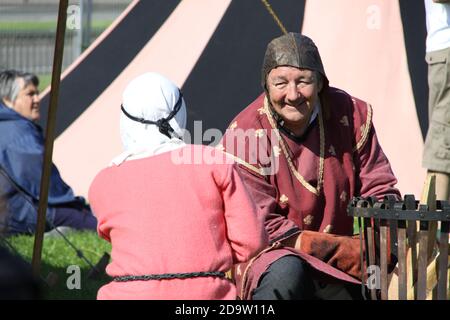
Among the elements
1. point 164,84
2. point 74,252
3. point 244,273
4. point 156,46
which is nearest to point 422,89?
point 156,46

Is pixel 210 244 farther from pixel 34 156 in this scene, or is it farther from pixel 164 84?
pixel 34 156

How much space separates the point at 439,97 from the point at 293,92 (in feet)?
4.05

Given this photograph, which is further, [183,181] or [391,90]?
[391,90]

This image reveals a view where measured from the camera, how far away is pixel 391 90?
619 cm

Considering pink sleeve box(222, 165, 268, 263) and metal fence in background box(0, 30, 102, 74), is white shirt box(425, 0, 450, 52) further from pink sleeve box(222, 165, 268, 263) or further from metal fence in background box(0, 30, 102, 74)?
metal fence in background box(0, 30, 102, 74)

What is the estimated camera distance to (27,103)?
6469mm

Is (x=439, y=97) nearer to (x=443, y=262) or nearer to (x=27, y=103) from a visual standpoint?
(x=443, y=262)

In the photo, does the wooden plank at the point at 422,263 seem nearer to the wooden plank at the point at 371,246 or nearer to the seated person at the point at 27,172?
the wooden plank at the point at 371,246

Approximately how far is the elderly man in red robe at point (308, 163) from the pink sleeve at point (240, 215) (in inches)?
21.1

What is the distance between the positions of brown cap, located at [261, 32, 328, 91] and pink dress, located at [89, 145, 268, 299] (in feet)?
2.65

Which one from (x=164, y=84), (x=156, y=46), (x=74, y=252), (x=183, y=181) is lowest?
(x=74, y=252)

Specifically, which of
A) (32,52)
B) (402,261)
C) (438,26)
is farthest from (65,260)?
(32,52)

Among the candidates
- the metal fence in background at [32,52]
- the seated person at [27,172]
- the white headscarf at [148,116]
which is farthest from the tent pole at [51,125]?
the metal fence in background at [32,52]
